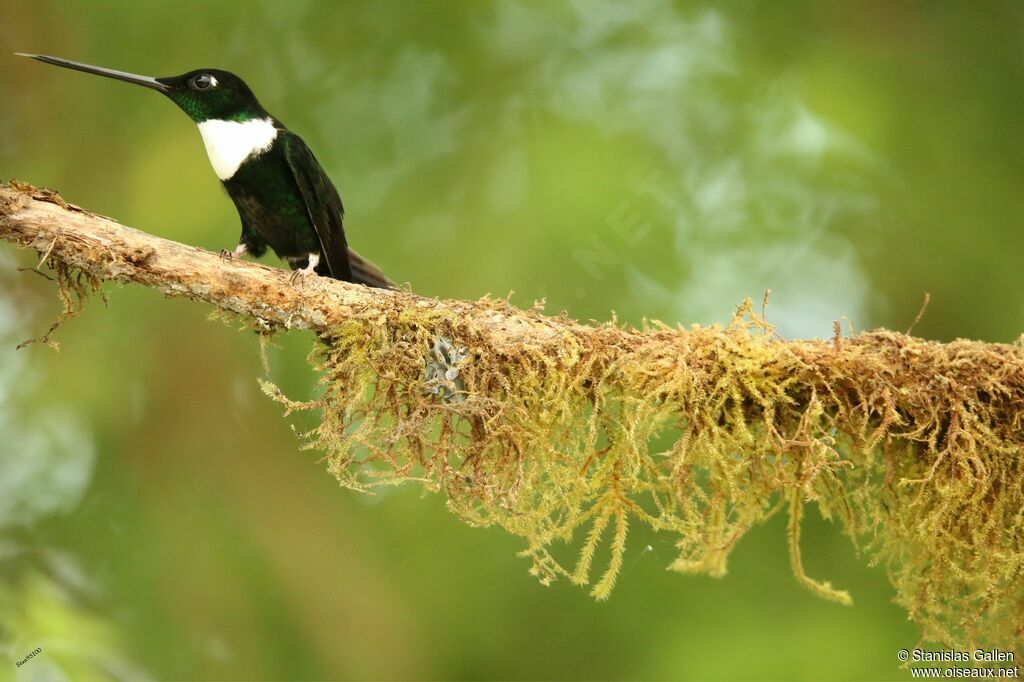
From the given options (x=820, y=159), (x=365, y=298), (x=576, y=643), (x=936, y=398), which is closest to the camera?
(x=936, y=398)

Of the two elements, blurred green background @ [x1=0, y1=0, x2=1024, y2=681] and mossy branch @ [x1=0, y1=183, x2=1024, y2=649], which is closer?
mossy branch @ [x1=0, y1=183, x2=1024, y2=649]

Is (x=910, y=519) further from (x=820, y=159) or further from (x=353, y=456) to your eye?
(x=820, y=159)

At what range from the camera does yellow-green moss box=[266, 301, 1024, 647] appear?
2.02 m

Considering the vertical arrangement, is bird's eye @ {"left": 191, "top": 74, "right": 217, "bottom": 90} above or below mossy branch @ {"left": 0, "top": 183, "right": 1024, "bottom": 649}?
above

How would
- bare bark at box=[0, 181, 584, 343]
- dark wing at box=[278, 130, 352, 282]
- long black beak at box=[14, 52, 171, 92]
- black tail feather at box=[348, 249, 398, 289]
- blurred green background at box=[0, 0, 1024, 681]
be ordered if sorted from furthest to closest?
blurred green background at box=[0, 0, 1024, 681] < black tail feather at box=[348, 249, 398, 289] < dark wing at box=[278, 130, 352, 282] < long black beak at box=[14, 52, 171, 92] < bare bark at box=[0, 181, 584, 343]

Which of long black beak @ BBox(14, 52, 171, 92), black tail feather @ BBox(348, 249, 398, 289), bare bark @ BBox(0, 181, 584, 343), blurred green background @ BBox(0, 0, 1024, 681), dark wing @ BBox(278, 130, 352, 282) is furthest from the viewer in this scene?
blurred green background @ BBox(0, 0, 1024, 681)

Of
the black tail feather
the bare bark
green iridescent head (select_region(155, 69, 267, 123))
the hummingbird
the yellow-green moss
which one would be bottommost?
the yellow-green moss

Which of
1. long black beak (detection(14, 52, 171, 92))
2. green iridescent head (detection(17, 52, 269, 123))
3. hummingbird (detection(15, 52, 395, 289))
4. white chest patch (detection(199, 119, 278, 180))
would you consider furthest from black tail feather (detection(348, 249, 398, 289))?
long black beak (detection(14, 52, 171, 92))

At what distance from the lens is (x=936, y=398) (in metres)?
2.02

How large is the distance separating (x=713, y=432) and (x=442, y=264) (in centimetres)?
197

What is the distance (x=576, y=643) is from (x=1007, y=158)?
9.27 ft

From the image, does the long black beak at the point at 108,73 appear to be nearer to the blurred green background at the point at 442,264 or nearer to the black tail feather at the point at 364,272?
the black tail feather at the point at 364,272

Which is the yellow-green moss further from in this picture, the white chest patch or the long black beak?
the long black beak

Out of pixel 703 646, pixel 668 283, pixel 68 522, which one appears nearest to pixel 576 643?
pixel 703 646
